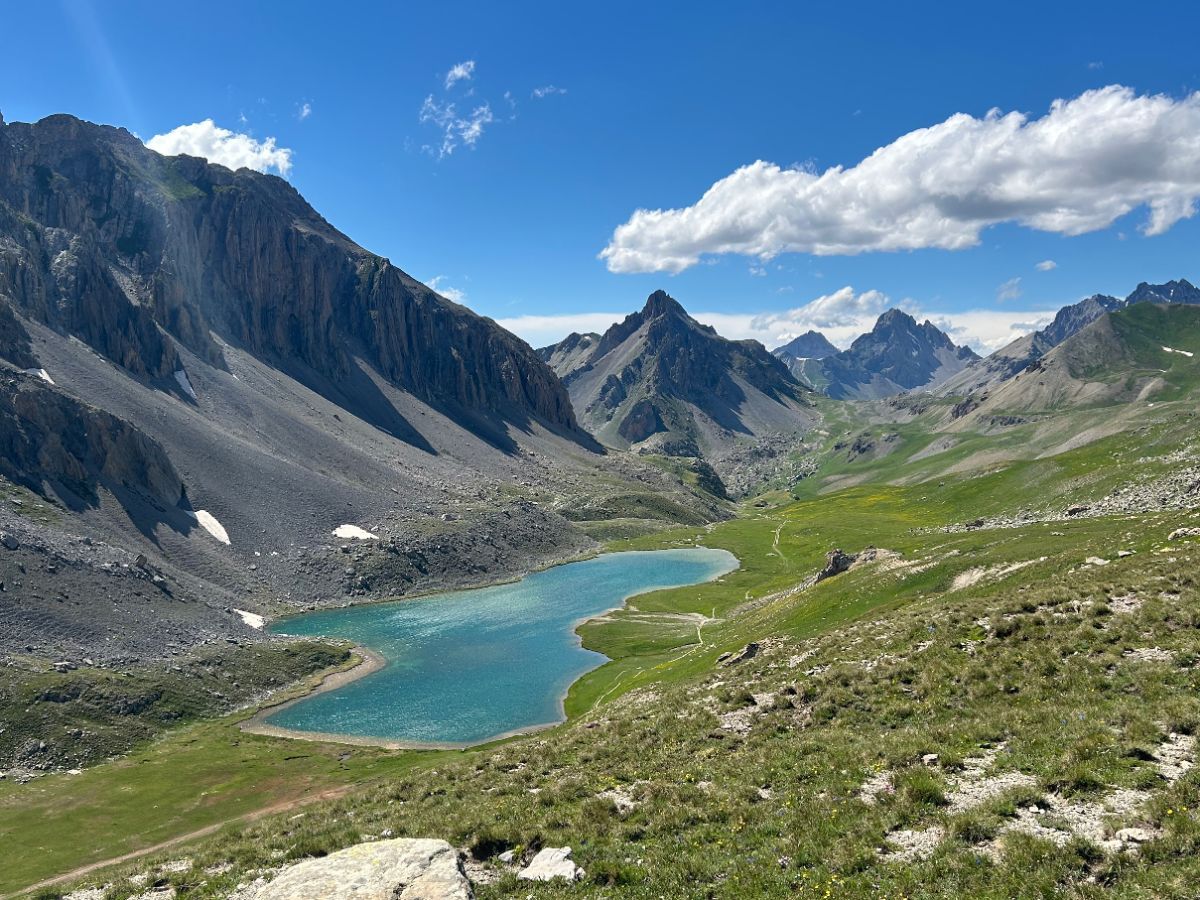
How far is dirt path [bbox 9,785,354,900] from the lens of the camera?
4713 cm

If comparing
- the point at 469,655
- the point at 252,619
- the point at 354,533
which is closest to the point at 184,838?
the point at 469,655

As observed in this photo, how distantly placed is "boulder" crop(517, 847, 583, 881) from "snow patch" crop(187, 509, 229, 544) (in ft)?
497

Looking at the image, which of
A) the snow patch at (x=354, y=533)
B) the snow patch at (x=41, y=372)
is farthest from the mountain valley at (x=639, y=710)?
the snow patch at (x=354, y=533)

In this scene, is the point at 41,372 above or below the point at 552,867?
above

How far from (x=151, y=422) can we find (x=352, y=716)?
117152 mm

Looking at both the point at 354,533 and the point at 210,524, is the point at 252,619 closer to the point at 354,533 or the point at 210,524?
the point at 210,524

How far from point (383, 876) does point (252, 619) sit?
12478 cm

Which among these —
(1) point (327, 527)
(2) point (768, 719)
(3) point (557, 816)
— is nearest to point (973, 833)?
(3) point (557, 816)

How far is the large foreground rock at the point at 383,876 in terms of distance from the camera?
1797 centimetres

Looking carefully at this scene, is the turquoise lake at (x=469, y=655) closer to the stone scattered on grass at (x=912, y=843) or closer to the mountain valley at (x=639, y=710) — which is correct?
the mountain valley at (x=639, y=710)

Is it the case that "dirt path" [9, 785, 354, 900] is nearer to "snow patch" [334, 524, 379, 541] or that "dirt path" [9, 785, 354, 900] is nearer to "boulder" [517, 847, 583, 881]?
"boulder" [517, 847, 583, 881]

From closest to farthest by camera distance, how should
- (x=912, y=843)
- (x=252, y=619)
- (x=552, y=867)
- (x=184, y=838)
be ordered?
1. (x=912, y=843)
2. (x=552, y=867)
3. (x=184, y=838)
4. (x=252, y=619)

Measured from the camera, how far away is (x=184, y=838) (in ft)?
180

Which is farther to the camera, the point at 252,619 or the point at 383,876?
the point at 252,619
